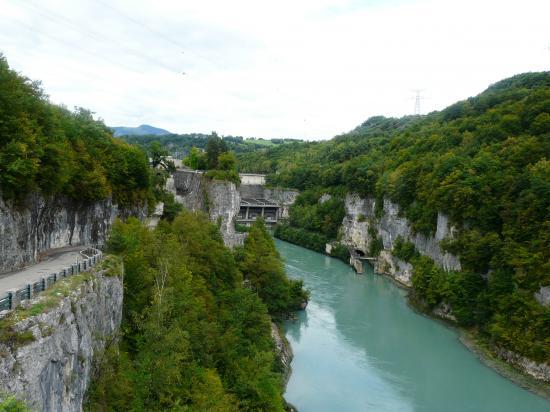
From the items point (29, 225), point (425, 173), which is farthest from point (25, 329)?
point (425, 173)

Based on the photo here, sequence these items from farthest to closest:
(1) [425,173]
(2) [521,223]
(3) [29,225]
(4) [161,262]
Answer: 1. (1) [425,173]
2. (2) [521,223]
3. (4) [161,262]
4. (3) [29,225]

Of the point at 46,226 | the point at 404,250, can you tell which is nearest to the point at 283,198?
the point at 404,250

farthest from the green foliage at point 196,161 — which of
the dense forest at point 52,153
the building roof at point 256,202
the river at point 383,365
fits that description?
the building roof at point 256,202

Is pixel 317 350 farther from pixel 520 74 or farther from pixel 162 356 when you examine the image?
pixel 520 74

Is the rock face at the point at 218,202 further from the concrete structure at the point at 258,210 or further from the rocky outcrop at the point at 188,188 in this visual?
the concrete structure at the point at 258,210

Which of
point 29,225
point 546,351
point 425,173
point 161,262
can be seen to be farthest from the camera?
point 425,173

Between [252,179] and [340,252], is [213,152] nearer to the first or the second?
[340,252]

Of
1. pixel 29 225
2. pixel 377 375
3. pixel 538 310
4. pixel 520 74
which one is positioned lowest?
pixel 377 375
